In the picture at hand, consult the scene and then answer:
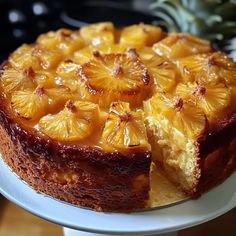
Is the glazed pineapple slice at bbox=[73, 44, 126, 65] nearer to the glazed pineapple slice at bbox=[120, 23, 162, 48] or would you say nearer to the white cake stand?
the glazed pineapple slice at bbox=[120, 23, 162, 48]

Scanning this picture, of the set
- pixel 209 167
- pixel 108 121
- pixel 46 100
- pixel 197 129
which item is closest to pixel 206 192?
pixel 209 167

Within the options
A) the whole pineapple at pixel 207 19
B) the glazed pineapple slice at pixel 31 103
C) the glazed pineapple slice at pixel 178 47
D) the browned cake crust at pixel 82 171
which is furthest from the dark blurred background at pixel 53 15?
the browned cake crust at pixel 82 171

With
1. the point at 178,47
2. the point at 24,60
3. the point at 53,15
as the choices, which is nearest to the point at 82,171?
the point at 24,60

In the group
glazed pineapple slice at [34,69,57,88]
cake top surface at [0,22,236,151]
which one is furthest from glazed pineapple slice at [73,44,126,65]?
glazed pineapple slice at [34,69,57,88]

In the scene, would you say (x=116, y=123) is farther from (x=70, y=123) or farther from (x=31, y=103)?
(x=31, y=103)

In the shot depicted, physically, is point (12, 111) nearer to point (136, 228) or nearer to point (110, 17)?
point (136, 228)

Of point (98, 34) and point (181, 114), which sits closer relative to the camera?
point (181, 114)
